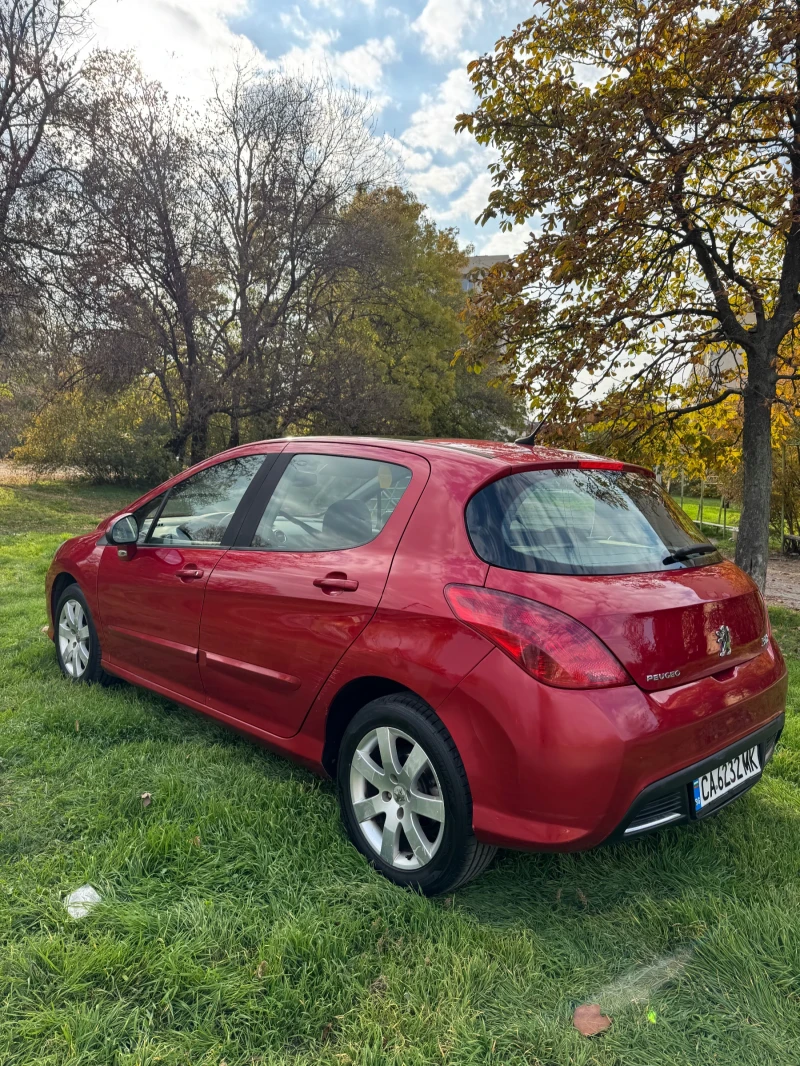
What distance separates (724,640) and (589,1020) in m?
1.28

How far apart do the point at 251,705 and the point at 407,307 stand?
26.2m

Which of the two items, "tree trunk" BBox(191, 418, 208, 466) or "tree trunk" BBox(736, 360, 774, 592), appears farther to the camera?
"tree trunk" BBox(191, 418, 208, 466)

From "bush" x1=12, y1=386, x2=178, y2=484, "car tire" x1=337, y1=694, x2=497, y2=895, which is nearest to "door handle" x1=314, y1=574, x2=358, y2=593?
"car tire" x1=337, y1=694, x2=497, y2=895

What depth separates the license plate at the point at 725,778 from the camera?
2419mm

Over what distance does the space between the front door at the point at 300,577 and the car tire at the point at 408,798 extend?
32 cm

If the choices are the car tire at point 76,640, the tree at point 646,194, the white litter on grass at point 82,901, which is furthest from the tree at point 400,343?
the white litter on grass at point 82,901

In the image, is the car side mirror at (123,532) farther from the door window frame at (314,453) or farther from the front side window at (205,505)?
the door window frame at (314,453)

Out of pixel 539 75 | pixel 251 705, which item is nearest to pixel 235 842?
pixel 251 705

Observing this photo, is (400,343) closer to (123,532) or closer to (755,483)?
(755,483)

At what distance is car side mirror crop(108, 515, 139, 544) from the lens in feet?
13.0

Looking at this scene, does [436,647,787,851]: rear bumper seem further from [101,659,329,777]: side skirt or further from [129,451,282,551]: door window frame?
[129,451,282,551]: door window frame

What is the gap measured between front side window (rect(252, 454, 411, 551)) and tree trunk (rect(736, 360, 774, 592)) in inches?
221

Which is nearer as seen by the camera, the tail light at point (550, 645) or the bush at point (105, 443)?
the tail light at point (550, 645)

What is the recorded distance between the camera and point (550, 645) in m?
2.19
